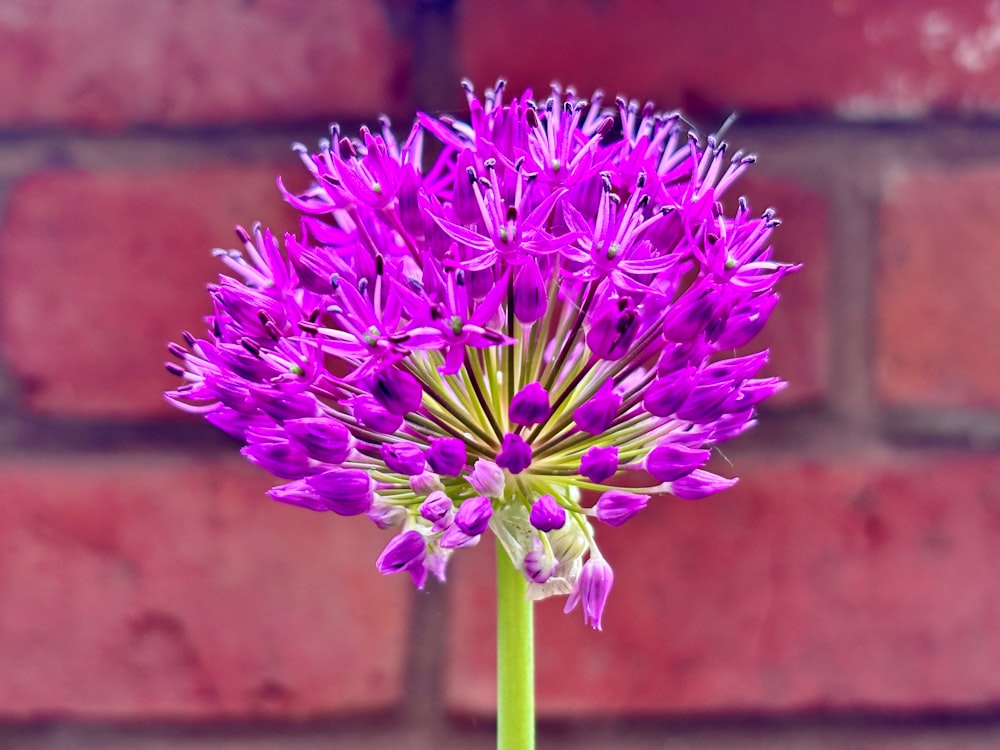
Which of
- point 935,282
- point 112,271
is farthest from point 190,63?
point 935,282

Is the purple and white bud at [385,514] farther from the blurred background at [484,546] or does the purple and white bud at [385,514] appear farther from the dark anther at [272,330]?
the blurred background at [484,546]

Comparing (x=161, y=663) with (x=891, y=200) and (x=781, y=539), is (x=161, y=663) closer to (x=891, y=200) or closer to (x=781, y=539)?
(x=781, y=539)

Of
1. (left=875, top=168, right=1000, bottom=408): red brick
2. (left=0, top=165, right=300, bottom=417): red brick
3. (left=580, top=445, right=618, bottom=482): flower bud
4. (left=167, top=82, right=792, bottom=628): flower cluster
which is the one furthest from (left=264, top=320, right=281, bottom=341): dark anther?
(left=875, top=168, right=1000, bottom=408): red brick

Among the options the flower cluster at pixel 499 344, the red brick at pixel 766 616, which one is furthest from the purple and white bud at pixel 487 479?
the red brick at pixel 766 616

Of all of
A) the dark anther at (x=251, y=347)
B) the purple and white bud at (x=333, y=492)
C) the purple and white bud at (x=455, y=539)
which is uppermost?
the dark anther at (x=251, y=347)

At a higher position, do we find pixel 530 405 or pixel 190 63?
pixel 190 63

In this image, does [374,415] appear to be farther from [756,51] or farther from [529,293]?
[756,51]

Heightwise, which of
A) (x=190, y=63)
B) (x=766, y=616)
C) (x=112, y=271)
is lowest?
(x=766, y=616)
